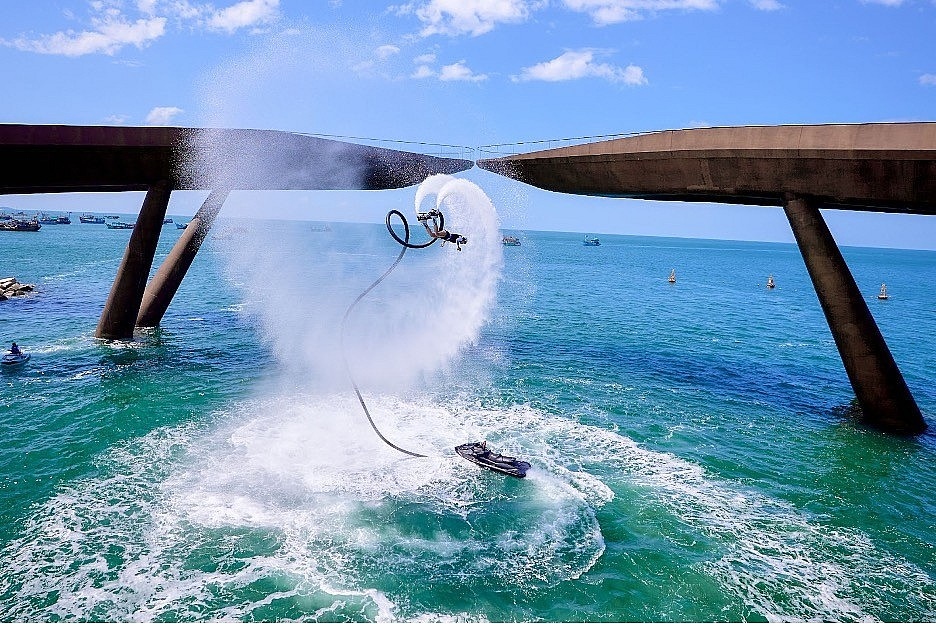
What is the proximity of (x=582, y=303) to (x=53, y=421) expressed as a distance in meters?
53.6

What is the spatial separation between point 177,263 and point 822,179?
36842 millimetres

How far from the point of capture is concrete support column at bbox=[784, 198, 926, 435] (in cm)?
2481

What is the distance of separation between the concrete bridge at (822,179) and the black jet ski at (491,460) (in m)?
16.1

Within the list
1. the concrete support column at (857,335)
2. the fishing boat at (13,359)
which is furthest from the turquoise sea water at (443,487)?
the concrete support column at (857,335)

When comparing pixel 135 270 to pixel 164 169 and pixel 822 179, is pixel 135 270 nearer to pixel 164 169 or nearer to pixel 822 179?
pixel 164 169

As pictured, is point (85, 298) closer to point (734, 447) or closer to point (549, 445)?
point (549, 445)

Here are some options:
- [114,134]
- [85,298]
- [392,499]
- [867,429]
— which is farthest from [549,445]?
[85,298]

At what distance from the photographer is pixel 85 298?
52625 mm

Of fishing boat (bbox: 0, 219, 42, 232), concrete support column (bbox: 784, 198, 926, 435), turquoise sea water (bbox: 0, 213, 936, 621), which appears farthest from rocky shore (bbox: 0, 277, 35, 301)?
fishing boat (bbox: 0, 219, 42, 232)

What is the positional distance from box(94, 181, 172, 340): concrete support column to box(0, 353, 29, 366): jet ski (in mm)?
5454

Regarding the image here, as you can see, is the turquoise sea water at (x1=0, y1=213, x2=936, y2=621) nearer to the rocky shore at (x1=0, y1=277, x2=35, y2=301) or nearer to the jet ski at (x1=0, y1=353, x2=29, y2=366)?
the jet ski at (x1=0, y1=353, x2=29, y2=366)

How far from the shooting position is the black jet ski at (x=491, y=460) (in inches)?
751

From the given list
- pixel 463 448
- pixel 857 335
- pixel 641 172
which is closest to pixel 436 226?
pixel 463 448

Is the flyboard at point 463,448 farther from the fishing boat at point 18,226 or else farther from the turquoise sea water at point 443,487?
the fishing boat at point 18,226
